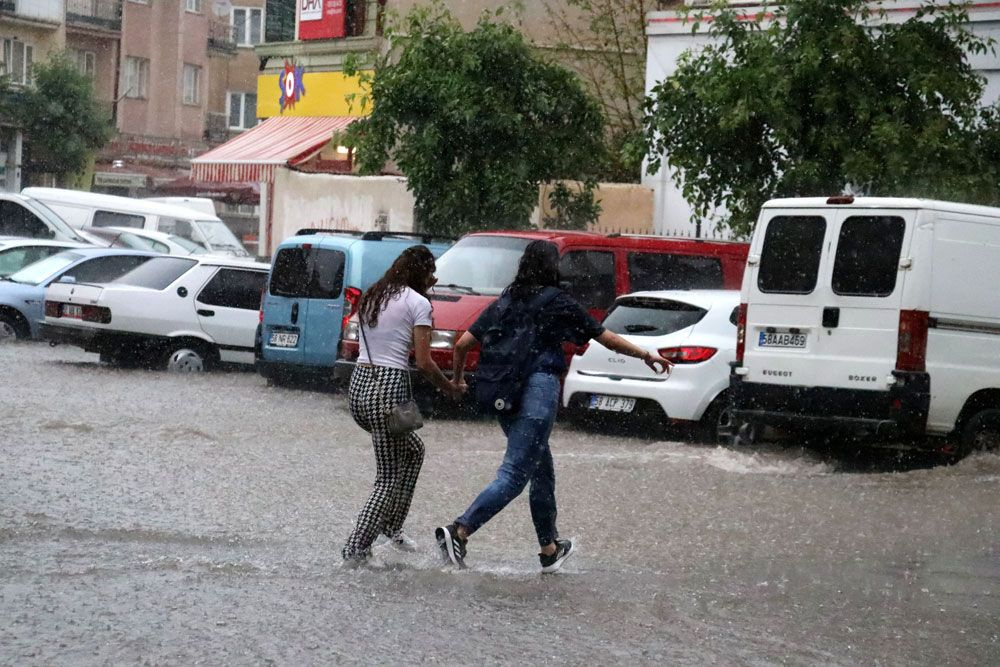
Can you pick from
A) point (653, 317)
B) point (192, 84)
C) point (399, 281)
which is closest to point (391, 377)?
point (399, 281)

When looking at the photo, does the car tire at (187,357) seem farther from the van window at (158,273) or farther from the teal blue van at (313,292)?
the teal blue van at (313,292)

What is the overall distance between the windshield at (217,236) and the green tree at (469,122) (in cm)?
748

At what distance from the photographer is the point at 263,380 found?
20.6 meters

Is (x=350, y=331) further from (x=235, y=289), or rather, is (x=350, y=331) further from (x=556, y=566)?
(x=556, y=566)

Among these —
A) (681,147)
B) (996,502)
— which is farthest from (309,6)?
(996,502)

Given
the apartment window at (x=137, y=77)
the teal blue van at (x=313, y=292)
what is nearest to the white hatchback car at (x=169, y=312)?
the teal blue van at (x=313, y=292)

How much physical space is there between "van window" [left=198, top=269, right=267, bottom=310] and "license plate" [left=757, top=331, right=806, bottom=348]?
28.2 feet

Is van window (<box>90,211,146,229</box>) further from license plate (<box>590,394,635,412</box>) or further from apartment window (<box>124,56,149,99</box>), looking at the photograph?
apartment window (<box>124,56,149,99</box>)

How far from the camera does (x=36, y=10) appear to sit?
60.5m

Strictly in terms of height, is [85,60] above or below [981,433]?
above

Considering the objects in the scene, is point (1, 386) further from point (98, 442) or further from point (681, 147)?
point (681, 147)

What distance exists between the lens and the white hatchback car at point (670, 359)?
48.8 feet

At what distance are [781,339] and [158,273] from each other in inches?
379

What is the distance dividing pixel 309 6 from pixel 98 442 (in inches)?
1025
